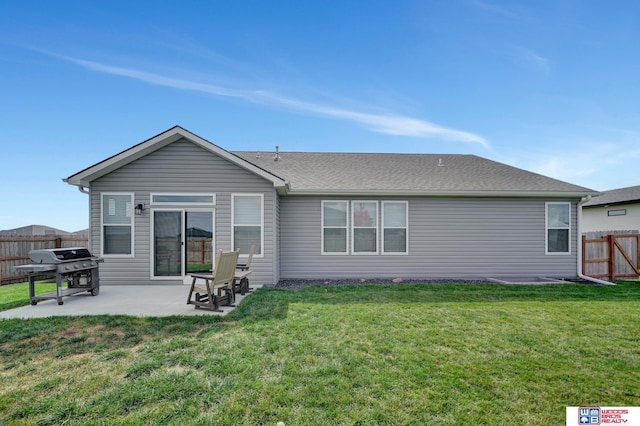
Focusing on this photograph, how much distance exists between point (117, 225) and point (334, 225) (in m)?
6.21

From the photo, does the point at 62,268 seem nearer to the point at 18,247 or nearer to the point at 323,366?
the point at 18,247

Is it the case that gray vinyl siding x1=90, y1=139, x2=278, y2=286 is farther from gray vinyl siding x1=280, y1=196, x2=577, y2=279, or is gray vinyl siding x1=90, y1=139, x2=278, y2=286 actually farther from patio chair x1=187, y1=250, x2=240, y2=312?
patio chair x1=187, y1=250, x2=240, y2=312

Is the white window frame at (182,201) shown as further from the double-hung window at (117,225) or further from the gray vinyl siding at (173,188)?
the double-hung window at (117,225)

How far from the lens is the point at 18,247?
30.7 feet

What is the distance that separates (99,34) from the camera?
30.3 feet

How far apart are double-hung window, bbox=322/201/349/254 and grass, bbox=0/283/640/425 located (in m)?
3.72

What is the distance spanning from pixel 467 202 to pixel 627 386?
7.04 meters

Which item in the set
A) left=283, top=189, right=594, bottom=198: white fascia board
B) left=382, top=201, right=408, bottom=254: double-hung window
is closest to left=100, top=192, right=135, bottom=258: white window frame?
left=283, top=189, right=594, bottom=198: white fascia board

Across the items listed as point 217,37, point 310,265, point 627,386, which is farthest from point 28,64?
point 627,386

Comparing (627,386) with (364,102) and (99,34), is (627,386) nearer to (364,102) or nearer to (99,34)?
(364,102)

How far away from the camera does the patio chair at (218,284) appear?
213 inches

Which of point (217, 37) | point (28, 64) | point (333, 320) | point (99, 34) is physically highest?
point (217, 37)

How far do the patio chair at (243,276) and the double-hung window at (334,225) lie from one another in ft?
7.81

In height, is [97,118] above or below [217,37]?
below
